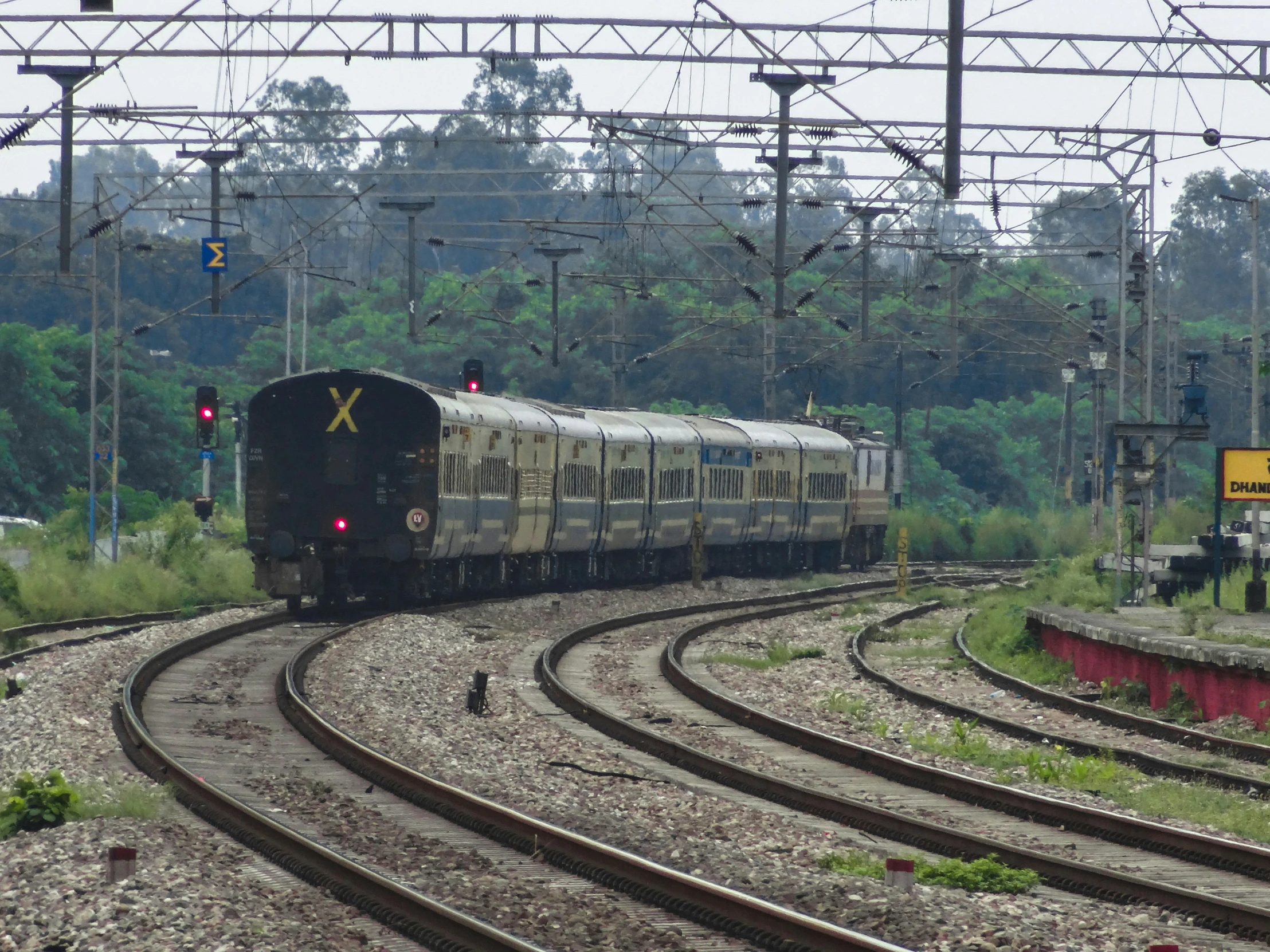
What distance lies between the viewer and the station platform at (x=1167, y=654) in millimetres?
16688

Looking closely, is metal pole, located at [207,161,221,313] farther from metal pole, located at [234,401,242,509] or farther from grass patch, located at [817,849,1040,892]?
grass patch, located at [817,849,1040,892]

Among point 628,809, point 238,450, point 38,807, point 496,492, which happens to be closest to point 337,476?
point 496,492

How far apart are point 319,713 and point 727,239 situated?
62.2 metres

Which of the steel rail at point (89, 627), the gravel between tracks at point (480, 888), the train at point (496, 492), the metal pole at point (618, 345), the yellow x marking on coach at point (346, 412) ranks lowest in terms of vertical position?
the steel rail at point (89, 627)

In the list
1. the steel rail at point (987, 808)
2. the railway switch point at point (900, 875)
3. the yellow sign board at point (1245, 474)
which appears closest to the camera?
the steel rail at point (987, 808)

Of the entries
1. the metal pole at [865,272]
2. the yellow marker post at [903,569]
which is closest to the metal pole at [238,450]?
the metal pole at [865,272]

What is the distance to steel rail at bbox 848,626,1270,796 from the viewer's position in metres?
13.2

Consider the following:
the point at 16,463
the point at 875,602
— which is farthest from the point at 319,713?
the point at 16,463

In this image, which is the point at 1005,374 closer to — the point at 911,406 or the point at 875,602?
the point at 911,406

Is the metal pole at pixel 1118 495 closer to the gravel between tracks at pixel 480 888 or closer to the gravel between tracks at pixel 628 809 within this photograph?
the gravel between tracks at pixel 628 809

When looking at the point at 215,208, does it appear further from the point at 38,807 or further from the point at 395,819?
the point at 38,807

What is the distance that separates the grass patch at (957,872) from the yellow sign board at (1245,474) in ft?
49.2

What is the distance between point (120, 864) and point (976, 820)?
543 centimetres

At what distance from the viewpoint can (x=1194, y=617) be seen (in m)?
22.3
